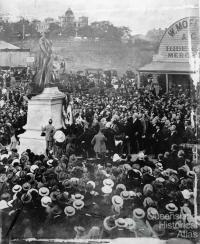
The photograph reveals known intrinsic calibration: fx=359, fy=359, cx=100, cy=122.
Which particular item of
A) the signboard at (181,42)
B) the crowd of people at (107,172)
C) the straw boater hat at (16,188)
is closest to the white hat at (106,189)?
the crowd of people at (107,172)

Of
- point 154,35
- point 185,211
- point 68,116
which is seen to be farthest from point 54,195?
point 154,35

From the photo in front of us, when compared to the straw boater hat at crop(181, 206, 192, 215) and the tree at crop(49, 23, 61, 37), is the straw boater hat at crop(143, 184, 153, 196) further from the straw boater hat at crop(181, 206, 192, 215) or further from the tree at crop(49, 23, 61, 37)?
the tree at crop(49, 23, 61, 37)

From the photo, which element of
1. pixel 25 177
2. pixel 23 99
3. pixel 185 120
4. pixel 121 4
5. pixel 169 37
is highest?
pixel 121 4

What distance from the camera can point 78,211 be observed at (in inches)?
104

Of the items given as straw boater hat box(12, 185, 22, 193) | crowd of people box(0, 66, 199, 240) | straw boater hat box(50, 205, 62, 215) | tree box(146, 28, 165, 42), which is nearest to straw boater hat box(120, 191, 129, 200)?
crowd of people box(0, 66, 199, 240)

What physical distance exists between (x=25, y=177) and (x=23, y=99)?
630mm

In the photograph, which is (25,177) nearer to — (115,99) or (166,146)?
(115,99)

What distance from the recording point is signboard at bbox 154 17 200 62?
2637 mm

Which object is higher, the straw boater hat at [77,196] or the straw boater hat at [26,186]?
the straw boater hat at [26,186]

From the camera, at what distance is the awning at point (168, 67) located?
265cm

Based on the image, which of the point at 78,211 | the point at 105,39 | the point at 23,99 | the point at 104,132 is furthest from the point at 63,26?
the point at 78,211

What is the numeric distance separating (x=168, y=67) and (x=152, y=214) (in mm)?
1086

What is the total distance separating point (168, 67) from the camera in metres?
2.70

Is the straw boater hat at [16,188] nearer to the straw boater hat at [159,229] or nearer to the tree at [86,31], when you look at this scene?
the straw boater hat at [159,229]
